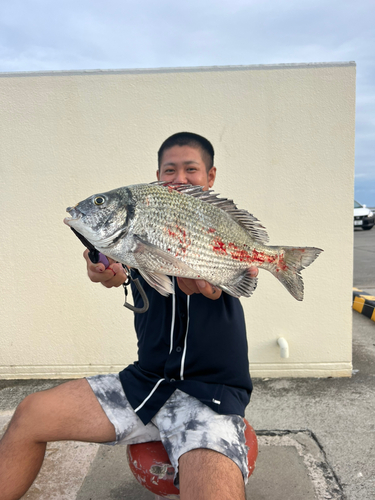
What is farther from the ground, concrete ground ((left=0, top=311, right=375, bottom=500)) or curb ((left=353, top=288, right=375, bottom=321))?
curb ((left=353, top=288, right=375, bottom=321))

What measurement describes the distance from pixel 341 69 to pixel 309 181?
973 mm

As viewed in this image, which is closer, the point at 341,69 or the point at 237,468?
the point at 237,468

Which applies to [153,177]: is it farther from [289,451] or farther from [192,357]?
[289,451]

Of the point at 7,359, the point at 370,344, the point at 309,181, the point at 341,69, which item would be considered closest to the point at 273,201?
the point at 309,181

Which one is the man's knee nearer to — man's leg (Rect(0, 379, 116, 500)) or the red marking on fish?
man's leg (Rect(0, 379, 116, 500))

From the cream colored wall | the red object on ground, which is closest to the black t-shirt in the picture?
the red object on ground

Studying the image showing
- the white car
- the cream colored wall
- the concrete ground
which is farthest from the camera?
the white car

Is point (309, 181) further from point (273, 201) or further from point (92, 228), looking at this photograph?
point (92, 228)

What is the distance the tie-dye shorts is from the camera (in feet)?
5.72

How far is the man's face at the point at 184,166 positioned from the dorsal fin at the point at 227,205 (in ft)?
1.07

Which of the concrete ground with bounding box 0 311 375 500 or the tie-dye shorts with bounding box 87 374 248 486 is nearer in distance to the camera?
the tie-dye shorts with bounding box 87 374 248 486

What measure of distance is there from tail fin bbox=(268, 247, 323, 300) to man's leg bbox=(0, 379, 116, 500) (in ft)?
3.63

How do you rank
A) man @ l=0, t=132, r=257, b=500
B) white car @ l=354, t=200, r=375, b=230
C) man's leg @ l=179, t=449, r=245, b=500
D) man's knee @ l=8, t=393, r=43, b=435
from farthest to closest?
white car @ l=354, t=200, r=375, b=230
man's knee @ l=8, t=393, r=43, b=435
man @ l=0, t=132, r=257, b=500
man's leg @ l=179, t=449, r=245, b=500

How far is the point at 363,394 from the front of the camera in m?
3.56
